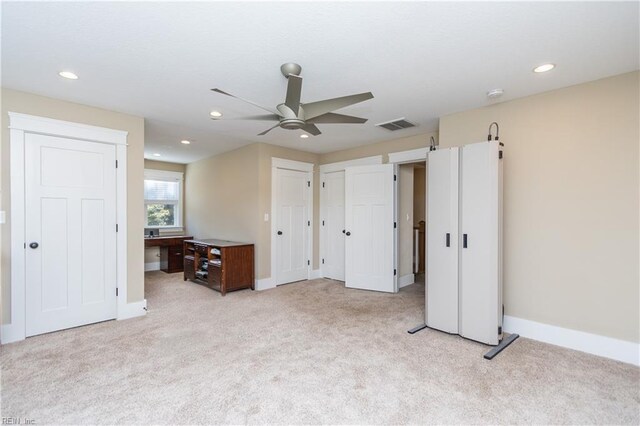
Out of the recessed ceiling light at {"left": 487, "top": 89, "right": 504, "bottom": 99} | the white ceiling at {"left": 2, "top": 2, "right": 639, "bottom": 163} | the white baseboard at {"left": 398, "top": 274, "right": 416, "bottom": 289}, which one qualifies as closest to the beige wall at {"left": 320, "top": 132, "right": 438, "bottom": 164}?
the white ceiling at {"left": 2, "top": 2, "right": 639, "bottom": 163}

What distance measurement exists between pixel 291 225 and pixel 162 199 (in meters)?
3.58

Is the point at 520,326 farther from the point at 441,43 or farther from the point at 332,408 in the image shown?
the point at 441,43

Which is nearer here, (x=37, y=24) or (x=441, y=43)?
(x=37, y=24)

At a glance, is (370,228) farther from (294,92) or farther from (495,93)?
(294,92)

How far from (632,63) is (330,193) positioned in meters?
4.26

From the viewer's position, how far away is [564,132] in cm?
288

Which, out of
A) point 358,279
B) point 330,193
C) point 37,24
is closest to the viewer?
point 37,24

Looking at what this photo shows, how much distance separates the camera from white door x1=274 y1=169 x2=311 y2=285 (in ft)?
17.6

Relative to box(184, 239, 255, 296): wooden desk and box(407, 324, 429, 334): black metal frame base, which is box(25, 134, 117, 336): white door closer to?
box(184, 239, 255, 296): wooden desk

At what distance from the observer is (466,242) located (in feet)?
9.82

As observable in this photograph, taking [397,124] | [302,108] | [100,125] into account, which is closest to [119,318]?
[100,125]

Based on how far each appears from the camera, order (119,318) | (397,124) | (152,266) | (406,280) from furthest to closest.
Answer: (152,266) → (406,280) → (397,124) → (119,318)

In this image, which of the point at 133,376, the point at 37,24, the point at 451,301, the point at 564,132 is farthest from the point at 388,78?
the point at 133,376

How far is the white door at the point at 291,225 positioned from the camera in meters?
5.36
